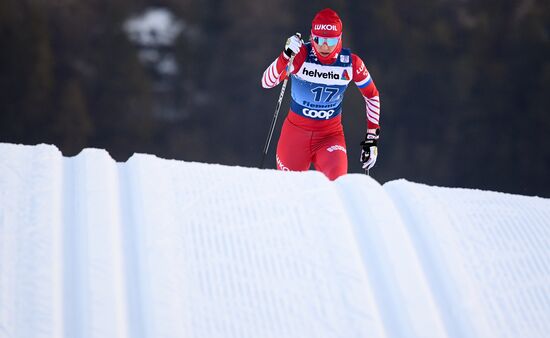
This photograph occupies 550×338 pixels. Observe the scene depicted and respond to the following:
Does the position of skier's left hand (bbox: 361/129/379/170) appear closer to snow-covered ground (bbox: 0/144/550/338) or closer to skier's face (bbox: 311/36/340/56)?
skier's face (bbox: 311/36/340/56)

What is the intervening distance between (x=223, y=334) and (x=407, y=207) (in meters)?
0.87

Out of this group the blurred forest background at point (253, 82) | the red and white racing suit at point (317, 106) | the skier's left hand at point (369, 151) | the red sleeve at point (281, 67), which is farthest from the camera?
the blurred forest background at point (253, 82)

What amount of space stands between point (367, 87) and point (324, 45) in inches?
19.8

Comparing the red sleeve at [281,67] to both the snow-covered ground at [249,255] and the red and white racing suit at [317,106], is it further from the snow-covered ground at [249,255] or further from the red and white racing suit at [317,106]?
the snow-covered ground at [249,255]

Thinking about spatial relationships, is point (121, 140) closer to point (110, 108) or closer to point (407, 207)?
point (110, 108)

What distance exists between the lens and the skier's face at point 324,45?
17.9ft

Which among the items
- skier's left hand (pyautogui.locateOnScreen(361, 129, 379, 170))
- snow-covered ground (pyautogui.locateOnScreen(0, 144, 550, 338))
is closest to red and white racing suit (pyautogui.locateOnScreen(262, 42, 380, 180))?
skier's left hand (pyautogui.locateOnScreen(361, 129, 379, 170))

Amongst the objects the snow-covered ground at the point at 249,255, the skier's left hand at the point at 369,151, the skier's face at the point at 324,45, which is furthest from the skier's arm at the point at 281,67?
the snow-covered ground at the point at 249,255

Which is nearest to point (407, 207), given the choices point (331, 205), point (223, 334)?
point (331, 205)

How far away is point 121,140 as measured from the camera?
67.9 feet

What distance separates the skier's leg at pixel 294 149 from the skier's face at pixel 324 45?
2.07ft

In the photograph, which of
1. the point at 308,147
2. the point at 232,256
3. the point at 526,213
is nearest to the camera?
the point at 232,256

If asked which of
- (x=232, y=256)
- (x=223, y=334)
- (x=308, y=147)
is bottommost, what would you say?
(x=223, y=334)

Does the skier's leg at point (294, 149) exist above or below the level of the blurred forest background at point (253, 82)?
below
